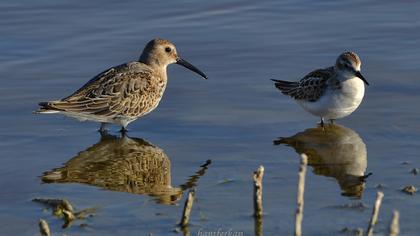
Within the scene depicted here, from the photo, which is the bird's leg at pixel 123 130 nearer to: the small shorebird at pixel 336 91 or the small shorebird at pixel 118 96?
the small shorebird at pixel 118 96

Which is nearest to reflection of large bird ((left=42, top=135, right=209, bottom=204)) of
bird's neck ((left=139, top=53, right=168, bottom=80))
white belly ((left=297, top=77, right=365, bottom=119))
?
bird's neck ((left=139, top=53, right=168, bottom=80))

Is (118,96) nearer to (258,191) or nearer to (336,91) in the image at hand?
(336,91)

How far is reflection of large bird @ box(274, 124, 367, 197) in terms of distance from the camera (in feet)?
32.9

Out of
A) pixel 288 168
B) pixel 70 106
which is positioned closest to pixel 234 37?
pixel 70 106

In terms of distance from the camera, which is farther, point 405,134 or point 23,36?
point 23,36

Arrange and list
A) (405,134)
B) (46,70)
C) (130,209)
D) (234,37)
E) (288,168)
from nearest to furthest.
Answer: (130,209), (288,168), (405,134), (46,70), (234,37)

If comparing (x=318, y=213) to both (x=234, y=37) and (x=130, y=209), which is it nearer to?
(x=130, y=209)

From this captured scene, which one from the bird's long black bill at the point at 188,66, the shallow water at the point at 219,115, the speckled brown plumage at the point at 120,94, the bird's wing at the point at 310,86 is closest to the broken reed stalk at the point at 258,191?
the shallow water at the point at 219,115

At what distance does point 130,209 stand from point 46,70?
212 inches

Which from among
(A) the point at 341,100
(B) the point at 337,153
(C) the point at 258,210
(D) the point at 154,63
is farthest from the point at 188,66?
(C) the point at 258,210

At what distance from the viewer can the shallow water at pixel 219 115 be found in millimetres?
9148

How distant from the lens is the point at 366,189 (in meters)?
9.64

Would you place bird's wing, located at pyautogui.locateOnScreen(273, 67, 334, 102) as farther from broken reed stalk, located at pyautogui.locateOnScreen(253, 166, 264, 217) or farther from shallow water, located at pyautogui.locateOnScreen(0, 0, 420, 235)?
broken reed stalk, located at pyautogui.locateOnScreen(253, 166, 264, 217)

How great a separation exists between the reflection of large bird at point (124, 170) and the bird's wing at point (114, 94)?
46 centimetres
